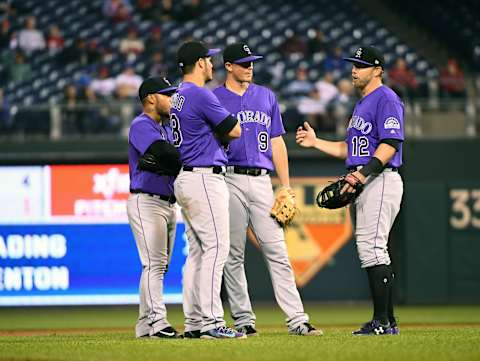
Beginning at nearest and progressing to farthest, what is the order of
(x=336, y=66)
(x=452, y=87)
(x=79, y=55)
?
(x=452, y=87) < (x=79, y=55) < (x=336, y=66)

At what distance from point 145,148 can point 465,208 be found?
20.5ft

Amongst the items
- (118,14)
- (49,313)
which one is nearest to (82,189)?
(49,313)

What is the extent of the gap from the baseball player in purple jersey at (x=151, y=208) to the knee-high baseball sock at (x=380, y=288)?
51.3 inches

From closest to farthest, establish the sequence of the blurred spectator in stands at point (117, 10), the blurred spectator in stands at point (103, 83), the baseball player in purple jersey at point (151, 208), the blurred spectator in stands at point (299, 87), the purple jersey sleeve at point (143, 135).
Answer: the purple jersey sleeve at point (143, 135) < the baseball player in purple jersey at point (151, 208) < the blurred spectator in stands at point (299, 87) < the blurred spectator in stands at point (103, 83) < the blurred spectator in stands at point (117, 10)

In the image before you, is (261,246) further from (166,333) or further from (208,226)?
(166,333)

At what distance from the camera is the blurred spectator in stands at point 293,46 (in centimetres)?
1659

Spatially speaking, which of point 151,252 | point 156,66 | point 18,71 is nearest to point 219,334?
point 151,252

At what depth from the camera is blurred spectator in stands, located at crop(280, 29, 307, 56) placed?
1659 cm

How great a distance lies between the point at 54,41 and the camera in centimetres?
1620

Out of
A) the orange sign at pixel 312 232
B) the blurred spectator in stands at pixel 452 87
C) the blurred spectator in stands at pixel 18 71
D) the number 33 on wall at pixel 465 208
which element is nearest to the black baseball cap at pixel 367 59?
the orange sign at pixel 312 232

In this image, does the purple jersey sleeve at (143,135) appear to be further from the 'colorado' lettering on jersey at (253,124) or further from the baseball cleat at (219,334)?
the baseball cleat at (219,334)

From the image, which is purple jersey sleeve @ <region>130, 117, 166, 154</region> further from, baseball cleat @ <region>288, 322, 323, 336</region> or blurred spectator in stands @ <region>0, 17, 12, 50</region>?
blurred spectator in stands @ <region>0, 17, 12, 50</region>

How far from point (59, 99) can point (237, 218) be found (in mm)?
8163

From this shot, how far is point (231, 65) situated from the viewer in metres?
6.73
